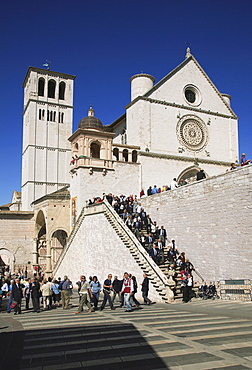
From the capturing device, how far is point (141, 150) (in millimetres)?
28688

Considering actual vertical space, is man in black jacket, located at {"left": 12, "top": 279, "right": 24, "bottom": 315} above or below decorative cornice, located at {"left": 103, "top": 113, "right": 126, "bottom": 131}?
below

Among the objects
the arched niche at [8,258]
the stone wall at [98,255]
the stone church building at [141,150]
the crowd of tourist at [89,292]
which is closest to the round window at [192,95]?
the stone church building at [141,150]

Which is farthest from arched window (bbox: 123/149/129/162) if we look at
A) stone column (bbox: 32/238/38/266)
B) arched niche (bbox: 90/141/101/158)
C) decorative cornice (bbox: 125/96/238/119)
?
stone column (bbox: 32/238/38/266)

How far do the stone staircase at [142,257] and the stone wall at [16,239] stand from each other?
55.9ft

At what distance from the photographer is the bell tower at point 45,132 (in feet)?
167

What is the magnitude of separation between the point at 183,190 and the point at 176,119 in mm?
12227

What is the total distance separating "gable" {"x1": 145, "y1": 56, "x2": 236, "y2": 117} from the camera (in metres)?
30.2

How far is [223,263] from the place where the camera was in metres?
16.7

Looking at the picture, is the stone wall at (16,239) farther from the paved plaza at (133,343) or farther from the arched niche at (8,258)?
the paved plaza at (133,343)

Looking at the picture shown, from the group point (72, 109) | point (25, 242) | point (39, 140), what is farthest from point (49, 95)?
point (25, 242)

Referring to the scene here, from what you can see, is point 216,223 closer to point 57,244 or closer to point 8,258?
point 57,244

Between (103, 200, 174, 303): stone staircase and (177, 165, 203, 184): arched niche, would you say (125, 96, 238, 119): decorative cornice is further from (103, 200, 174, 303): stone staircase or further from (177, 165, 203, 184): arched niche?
(103, 200, 174, 303): stone staircase

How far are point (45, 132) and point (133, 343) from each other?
159 ft

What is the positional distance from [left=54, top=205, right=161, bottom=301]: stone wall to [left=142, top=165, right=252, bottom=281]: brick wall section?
353 centimetres
